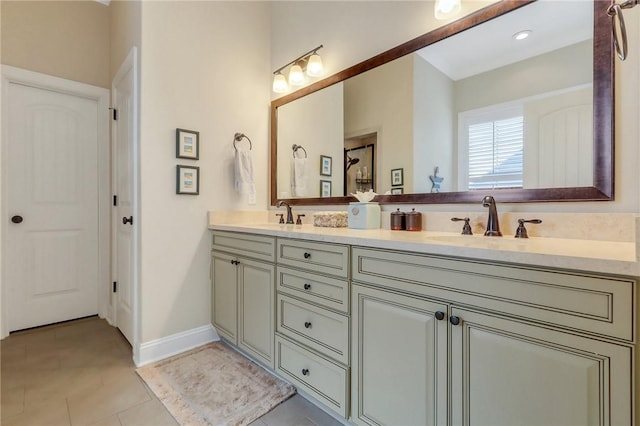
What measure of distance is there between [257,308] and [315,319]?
0.50 metres

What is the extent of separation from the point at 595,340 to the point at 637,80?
38.8 inches

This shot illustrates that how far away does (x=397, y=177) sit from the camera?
5.87ft

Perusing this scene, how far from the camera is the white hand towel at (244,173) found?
7.63 ft

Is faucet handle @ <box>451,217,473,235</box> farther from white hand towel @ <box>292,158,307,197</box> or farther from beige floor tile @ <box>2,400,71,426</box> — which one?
beige floor tile @ <box>2,400,71,426</box>

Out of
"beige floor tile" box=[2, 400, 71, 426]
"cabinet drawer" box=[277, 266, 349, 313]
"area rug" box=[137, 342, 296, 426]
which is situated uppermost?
"cabinet drawer" box=[277, 266, 349, 313]

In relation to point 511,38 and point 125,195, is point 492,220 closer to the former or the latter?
point 511,38

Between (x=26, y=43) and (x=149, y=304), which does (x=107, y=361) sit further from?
(x=26, y=43)

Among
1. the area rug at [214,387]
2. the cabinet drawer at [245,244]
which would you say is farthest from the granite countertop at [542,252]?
the area rug at [214,387]

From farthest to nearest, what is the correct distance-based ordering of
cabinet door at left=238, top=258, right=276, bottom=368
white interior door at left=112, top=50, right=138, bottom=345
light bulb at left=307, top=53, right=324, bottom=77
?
light bulb at left=307, top=53, right=324, bottom=77 < white interior door at left=112, top=50, right=138, bottom=345 < cabinet door at left=238, top=258, right=276, bottom=368

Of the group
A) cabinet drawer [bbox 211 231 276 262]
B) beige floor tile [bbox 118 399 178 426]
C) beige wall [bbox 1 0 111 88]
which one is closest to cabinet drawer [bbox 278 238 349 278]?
cabinet drawer [bbox 211 231 276 262]

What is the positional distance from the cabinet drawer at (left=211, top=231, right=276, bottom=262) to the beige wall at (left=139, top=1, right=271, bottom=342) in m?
0.16

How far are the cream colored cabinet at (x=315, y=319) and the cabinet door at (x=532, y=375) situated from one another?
0.48 m

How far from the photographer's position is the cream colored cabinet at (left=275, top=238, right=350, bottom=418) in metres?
1.32

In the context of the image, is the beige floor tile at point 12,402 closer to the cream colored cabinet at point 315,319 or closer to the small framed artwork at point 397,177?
the cream colored cabinet at point 315,319
